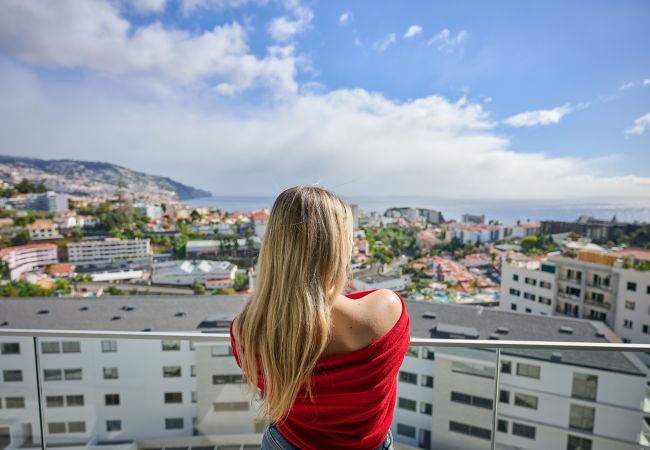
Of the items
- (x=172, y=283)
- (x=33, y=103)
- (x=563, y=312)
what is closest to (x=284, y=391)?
(x=172, y=283)

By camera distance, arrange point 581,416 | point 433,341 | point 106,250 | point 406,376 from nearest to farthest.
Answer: point 433,341 < point 406,376 < point 581,416 < point 106,250

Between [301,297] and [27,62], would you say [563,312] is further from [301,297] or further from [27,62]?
[27,62]

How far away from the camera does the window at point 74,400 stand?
5.89 ft

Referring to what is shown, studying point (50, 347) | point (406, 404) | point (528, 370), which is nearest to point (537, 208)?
point (528, 370)

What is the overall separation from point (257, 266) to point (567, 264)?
1125 inches

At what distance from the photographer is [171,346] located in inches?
66.4

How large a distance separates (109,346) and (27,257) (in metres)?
21.8

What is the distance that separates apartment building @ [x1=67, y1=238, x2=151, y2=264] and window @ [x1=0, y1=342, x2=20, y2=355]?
18502 millimetres

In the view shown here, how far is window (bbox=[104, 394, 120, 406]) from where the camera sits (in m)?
1.85

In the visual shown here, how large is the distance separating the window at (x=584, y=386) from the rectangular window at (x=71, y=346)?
261 centimetres

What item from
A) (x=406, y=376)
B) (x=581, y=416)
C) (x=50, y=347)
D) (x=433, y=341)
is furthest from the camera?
(x=581, y=416)

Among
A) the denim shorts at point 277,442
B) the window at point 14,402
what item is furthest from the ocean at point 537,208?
the denim shorts at point 277,442

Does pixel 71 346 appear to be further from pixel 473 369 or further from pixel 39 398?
pixel 473 369

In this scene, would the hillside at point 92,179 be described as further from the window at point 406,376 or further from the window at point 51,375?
the window at point 406,376
